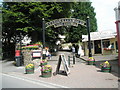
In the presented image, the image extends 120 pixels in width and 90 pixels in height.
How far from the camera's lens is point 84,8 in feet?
100

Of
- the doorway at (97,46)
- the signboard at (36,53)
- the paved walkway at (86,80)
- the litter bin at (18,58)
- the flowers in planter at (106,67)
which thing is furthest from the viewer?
the doorway at (97,46)

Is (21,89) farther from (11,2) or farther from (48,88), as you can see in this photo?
(11,2)

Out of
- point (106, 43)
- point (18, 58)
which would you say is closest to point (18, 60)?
point (18, 58)

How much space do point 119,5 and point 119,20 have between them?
1.30 metres

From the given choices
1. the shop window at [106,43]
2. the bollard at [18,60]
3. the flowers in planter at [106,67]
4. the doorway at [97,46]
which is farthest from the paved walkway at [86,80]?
the doorway at [97,46]

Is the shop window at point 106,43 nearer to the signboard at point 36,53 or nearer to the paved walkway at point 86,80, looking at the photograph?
the signboard at point 36,53

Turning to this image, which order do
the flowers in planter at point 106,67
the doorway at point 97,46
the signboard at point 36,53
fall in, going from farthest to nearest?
the doorway at point 97,46 < the signboard at point 36,53 < the flowers in planter at point 106,67

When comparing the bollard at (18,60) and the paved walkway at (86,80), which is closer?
the paved walkway at (86,80)

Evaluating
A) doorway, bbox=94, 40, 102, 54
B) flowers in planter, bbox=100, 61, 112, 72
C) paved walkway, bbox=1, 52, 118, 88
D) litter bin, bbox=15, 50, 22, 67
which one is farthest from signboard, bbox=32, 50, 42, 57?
doorway, bbox=94, 40, 102, 54

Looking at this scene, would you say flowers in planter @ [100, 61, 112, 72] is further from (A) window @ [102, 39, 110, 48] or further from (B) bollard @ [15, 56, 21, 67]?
(A) window @ [102, 39, 110, 48]

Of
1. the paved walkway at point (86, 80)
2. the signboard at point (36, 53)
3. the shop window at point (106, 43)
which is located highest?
the shop window at point (106, 43)

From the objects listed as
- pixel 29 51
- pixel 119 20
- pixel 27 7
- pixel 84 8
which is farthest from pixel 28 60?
pixel 84 8

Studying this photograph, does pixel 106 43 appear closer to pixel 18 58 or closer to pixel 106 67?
pixel 106 67

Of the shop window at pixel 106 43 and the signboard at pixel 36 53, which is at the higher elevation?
the shop window at pixel 106 43
